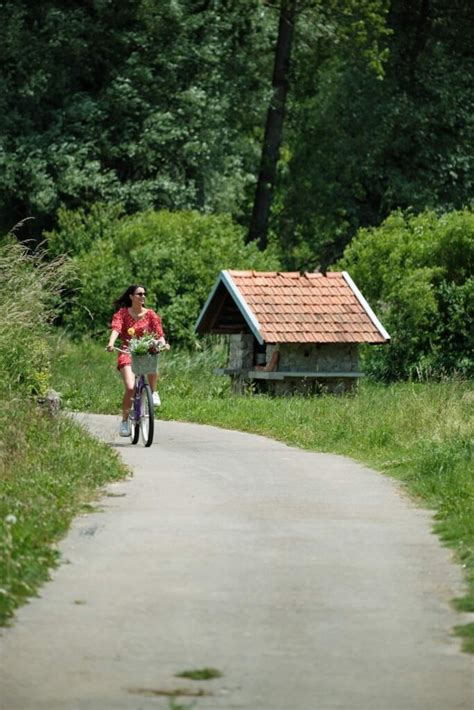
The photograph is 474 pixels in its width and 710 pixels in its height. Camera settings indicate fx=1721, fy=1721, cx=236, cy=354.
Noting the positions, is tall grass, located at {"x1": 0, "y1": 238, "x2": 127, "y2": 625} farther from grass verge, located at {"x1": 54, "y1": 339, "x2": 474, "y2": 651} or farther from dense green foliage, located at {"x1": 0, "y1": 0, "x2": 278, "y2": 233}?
dense green foliage, located at {"x1": 0, "y1": 0, "x2": 278, "y2": 233}

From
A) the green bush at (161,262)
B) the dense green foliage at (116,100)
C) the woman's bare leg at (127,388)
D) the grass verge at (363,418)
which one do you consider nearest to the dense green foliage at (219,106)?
the dense green foliage at (116,100)

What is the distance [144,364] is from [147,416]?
60 cm

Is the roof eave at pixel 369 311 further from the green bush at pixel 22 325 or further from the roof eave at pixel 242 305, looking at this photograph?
the green bush at pixel 22 325

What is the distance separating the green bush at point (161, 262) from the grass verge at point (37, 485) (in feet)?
53.0

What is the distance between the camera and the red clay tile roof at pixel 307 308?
27.8m

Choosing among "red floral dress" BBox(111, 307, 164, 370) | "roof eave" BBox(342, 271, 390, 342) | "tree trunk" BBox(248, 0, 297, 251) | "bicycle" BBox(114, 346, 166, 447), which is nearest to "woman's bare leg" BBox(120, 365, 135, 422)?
"bicycle" BBox(114, 346, 166, 447)

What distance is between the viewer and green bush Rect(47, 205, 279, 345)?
117 feet

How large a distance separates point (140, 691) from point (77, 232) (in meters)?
34.2

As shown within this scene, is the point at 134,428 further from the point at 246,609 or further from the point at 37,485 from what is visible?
the point at 246,609

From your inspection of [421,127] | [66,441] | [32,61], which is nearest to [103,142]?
[32,61]

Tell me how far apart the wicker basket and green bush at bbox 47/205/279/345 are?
14.1 metres

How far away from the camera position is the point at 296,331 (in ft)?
91.4

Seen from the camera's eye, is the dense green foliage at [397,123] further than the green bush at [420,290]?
Yes

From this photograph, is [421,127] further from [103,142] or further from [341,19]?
[103,142]
